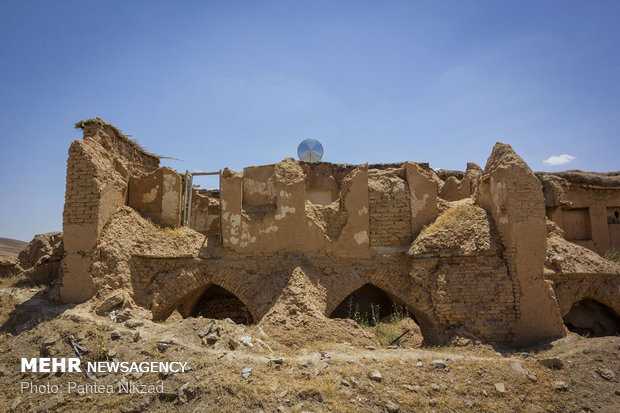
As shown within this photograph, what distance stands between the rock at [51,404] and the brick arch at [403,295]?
16.9ft

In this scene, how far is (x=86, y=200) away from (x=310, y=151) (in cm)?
821

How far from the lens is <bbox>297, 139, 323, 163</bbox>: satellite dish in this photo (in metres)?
15.2

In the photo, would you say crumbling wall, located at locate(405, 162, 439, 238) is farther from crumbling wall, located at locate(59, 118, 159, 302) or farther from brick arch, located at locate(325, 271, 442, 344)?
crumbling wall, located at locate(59, 118, 159, 302)

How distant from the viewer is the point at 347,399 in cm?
581

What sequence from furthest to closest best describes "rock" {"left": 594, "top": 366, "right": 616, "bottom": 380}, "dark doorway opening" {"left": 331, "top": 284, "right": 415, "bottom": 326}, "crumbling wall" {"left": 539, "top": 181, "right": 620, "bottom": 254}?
"crumbling wall" {"left": 539, "top": 181, "right": 620, "bottom": 254}, "dark doorway opening" {"left": 331, "top": 284, "right": 415, "bottom": 326}, "rock" {"left": 594, "top": 366, "right": 616, "bottom": 380}

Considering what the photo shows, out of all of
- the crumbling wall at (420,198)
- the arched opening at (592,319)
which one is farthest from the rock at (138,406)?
the arched opening at (592,319)

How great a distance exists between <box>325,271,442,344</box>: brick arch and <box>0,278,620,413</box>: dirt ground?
1010 mm

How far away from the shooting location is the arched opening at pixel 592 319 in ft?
34.2

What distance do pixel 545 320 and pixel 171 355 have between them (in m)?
7.34

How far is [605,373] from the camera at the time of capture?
22.2 ft

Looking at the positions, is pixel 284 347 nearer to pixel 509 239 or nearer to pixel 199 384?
pixel 199 384

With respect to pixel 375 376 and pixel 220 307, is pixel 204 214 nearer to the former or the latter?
pixel 220 307

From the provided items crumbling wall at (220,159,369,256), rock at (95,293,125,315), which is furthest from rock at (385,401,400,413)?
rock at (95,293,125,315)

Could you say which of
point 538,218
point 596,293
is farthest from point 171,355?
point 596,293
